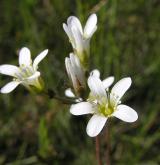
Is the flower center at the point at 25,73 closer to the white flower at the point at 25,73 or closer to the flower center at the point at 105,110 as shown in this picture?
the white flower at the point at 25,73

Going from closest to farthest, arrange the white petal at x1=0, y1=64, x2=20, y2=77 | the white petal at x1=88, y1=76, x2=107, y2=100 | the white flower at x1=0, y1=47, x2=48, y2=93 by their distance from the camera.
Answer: the white petal at x1=88, y1=76, x2=107, y2=100 → the white flower at x1=0, y1=47, x2=48, y2=93 → the white petal at x1=0, y1=64, x2=20, y2=77

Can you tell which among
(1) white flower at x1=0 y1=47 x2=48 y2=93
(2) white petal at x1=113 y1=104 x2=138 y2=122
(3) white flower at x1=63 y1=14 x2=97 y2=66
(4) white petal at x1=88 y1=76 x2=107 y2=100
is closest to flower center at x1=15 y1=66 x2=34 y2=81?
(1) white flower at x1=0 y1=47 x2=48 y2=93

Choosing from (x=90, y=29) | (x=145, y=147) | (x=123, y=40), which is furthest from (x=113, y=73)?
(x=90, y=29)

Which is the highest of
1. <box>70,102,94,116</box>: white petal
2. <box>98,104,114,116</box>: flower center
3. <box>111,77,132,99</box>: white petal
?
<box>111,77,132,99</box>: white petal

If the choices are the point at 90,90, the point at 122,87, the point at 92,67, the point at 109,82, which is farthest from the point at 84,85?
the point at 92,67

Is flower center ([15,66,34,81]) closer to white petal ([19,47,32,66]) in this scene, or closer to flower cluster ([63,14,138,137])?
white petal ([19,47,32,66])

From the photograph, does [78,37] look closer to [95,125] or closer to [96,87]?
[96,87]

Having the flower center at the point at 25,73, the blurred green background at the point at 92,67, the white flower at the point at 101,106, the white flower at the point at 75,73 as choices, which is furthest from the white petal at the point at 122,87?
the blurred green background at the point at 92,67
